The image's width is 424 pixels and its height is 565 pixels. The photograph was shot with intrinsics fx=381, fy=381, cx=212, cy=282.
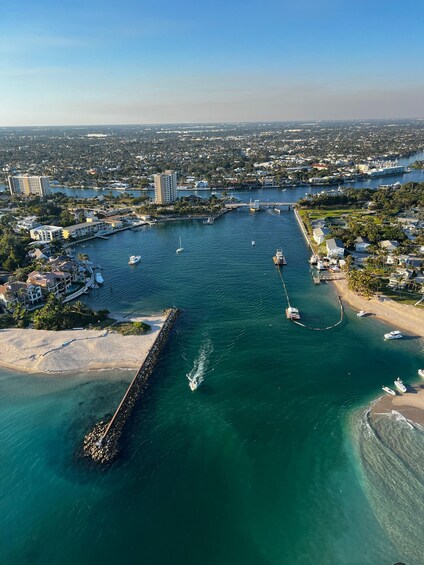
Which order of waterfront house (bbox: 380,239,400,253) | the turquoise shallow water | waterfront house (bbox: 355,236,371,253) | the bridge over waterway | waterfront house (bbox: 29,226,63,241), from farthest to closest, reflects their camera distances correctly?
the bridge over waterway → waterfront house (bbox: 29,226,63,241) → waterfront house (bbox: 355,236,371,253) → waterfront house (bbox: 380,239,400,253) → the turquoise shallow water

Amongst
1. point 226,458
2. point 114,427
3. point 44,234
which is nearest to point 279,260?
point 226,458

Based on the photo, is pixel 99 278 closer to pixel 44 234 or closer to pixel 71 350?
pixel 71 350

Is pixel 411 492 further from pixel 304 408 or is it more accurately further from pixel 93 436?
pixel 93 436

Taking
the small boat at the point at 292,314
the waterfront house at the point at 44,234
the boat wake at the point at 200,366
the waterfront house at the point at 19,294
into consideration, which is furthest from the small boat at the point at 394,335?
the waterfront house at the point at 44,234

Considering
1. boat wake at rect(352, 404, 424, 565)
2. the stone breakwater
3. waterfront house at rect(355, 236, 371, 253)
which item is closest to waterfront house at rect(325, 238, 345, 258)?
waterfront house at rect(355, 236, 371, 253)

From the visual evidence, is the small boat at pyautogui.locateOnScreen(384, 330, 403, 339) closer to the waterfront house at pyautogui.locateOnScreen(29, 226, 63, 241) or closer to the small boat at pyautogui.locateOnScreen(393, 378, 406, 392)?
the small boat at pyautogui.locateOnScreen(393, 378, 406, 392)

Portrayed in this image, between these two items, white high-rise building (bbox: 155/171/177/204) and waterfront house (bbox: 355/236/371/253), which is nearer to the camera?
waterfront house (bbox: 355/236/371/253)

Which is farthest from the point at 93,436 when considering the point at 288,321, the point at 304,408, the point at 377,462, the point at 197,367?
the point at 288,321

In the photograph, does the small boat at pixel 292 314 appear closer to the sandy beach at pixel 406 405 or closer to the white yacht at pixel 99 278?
the sandy beach at pixel 406 405
